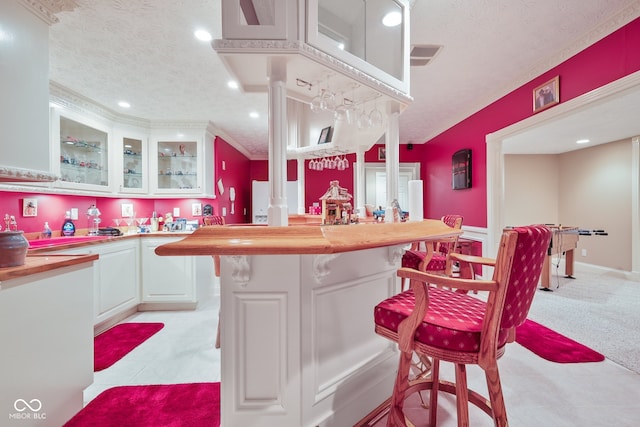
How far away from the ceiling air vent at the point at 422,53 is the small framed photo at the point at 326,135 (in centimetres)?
109

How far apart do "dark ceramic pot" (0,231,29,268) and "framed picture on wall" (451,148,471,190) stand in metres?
4.78

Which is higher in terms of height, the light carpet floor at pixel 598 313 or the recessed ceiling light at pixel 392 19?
the recessed ceiling light at pixel 392 19

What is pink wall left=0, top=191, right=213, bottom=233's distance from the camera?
2.39m

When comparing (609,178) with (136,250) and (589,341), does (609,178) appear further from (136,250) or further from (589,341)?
(136,250)

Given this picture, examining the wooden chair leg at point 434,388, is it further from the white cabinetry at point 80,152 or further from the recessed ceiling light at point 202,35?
the white cabinetry at point 80,152

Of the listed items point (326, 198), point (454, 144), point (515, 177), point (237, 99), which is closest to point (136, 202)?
point (237, 99)

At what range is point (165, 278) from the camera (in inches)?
123

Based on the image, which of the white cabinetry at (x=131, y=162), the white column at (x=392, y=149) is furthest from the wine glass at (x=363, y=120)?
the white cabinetry at (x=131, y=162)

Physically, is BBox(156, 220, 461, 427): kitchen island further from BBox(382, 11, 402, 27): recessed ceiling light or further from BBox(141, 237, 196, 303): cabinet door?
BBox(141, 237, 196, 303): cabinet door

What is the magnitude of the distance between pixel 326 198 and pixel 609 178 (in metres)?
6.11

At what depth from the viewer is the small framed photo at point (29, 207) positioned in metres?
2.45

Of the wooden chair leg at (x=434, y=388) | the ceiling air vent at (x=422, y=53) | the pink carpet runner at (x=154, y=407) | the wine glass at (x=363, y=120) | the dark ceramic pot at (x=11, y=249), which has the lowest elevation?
the pink carpet runner at (x=154, y=407)

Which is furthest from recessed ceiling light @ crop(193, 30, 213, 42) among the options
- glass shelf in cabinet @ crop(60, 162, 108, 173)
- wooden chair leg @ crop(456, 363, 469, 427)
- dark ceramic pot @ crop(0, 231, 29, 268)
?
wooden chair leg @ crop(456, 363, 469, 427)

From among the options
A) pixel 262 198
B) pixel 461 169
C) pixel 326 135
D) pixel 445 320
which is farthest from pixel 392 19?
pixel 262 198
